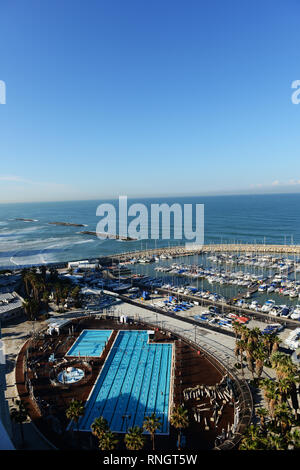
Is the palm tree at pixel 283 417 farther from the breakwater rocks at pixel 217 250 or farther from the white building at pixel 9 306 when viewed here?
the breakwater rocks at pixel 217 250

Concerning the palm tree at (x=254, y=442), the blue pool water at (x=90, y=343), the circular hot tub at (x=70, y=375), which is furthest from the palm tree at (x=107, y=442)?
the blue pool water at (x=90, y=343)

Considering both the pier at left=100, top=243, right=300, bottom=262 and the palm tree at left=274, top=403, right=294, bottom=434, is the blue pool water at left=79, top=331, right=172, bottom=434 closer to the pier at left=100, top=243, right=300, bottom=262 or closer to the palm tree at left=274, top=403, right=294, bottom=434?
the palm tree at left=274, top=403, right=294, bottom=434

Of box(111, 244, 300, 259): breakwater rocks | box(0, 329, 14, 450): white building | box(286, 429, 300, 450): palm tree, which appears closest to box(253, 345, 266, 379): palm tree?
box(286, 429, 300, 450): palm tree

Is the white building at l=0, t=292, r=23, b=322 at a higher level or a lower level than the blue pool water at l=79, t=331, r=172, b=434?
higher

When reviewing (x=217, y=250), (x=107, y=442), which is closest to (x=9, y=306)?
(x=107, y=442)

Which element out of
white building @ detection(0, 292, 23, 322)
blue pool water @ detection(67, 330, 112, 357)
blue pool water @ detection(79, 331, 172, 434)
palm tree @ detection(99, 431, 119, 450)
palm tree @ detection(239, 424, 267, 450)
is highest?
palm tree @ detection(239, 424, 267, 450)

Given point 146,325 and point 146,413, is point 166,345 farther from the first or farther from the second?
point 146,413
